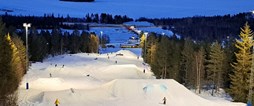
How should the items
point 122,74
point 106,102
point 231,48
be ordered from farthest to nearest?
point 122,74
point 231,48
point 106,102

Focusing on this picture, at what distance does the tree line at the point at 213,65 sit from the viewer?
1753 inches

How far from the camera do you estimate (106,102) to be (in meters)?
42.2

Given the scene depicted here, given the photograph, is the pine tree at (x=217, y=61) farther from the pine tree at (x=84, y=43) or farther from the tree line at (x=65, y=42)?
the pine tree at (x=84, y=43)

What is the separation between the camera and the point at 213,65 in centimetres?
6084

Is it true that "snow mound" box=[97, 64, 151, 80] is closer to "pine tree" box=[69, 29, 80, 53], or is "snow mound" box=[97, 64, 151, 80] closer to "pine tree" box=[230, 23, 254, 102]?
"pine tree" box=[230, 23, 254, 102]

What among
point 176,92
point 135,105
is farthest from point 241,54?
point 135,105

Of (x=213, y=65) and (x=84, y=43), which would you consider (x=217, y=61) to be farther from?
(x=84, y=43)

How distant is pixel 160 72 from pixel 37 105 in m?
37.5

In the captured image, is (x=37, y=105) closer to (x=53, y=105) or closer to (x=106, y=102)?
(x=53, y=105)

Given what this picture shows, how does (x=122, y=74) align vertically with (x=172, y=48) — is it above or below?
below

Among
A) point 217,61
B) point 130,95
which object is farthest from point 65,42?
point 130,95

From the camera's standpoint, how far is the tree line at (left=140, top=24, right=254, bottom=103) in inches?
1753

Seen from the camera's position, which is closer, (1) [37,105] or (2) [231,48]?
(1) [37,105]

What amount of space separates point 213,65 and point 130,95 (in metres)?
19.6
